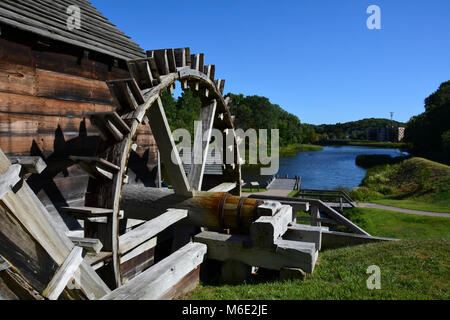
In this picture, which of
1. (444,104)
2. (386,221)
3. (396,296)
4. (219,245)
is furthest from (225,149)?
(444,104)

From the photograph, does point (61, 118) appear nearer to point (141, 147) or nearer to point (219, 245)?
point (141, 147)

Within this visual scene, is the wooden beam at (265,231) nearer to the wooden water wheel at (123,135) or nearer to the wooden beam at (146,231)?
the wooden beam at (146,231)

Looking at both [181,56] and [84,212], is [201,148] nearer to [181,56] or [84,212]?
[181,56]

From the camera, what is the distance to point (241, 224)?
440cm

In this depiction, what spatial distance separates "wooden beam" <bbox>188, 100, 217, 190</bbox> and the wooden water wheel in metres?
0.95

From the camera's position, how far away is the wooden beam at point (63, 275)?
92.0 inches

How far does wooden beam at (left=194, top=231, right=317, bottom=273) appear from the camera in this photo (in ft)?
12.2

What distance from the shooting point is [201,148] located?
6.09 m

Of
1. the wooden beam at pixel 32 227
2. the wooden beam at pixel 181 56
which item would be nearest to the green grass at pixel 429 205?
the wooden beam at pixel 181 56

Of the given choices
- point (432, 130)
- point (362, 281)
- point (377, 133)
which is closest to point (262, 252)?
point (362, 281)

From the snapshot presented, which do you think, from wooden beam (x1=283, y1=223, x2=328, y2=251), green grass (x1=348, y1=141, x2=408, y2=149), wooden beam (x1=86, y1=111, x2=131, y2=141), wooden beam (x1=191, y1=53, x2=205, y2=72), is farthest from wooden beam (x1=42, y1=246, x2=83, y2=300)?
green grass (x1=348, y1=141, x2=408, y2=149)

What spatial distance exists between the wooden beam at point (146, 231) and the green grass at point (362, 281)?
919mm

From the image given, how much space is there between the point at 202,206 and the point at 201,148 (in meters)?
1.70

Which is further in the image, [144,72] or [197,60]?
[197,60]
